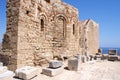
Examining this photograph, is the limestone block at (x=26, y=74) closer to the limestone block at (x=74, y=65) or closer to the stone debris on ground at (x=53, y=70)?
the stone debris on ground at (x=53, y=70)

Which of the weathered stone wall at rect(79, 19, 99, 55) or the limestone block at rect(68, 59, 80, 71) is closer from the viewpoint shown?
the limestone block at rect(68, 59, 80, 71)

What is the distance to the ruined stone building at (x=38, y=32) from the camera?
776cm

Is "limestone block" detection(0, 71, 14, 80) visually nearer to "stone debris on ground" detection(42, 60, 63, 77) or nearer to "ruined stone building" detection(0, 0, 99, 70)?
"ruined stone building" detection(0, 0, 99, 70)

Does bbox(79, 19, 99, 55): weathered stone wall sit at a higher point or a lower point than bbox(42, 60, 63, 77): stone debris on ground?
higher

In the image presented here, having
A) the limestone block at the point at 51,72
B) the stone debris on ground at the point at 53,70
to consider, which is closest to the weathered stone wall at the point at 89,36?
the stone debris on ground at the point at 53,70

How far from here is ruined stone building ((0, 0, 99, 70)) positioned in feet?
25.5

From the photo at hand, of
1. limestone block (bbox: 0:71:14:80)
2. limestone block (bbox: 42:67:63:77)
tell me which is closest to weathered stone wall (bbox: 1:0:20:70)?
limestone block (bbox: 0:71:14:80)

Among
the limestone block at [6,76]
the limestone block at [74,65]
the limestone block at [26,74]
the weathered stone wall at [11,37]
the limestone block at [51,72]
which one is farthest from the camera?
the limestone block at [74,65]

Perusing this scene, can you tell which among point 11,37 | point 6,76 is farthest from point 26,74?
point 11,37

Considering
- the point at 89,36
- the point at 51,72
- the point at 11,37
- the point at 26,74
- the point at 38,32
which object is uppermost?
the point at 89,36

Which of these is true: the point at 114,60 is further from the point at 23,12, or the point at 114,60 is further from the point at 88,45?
the point at 23,12

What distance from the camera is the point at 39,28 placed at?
31.0 ft

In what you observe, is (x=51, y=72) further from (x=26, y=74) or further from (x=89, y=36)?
(x=89, y=36)

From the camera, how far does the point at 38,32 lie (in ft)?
30.5
